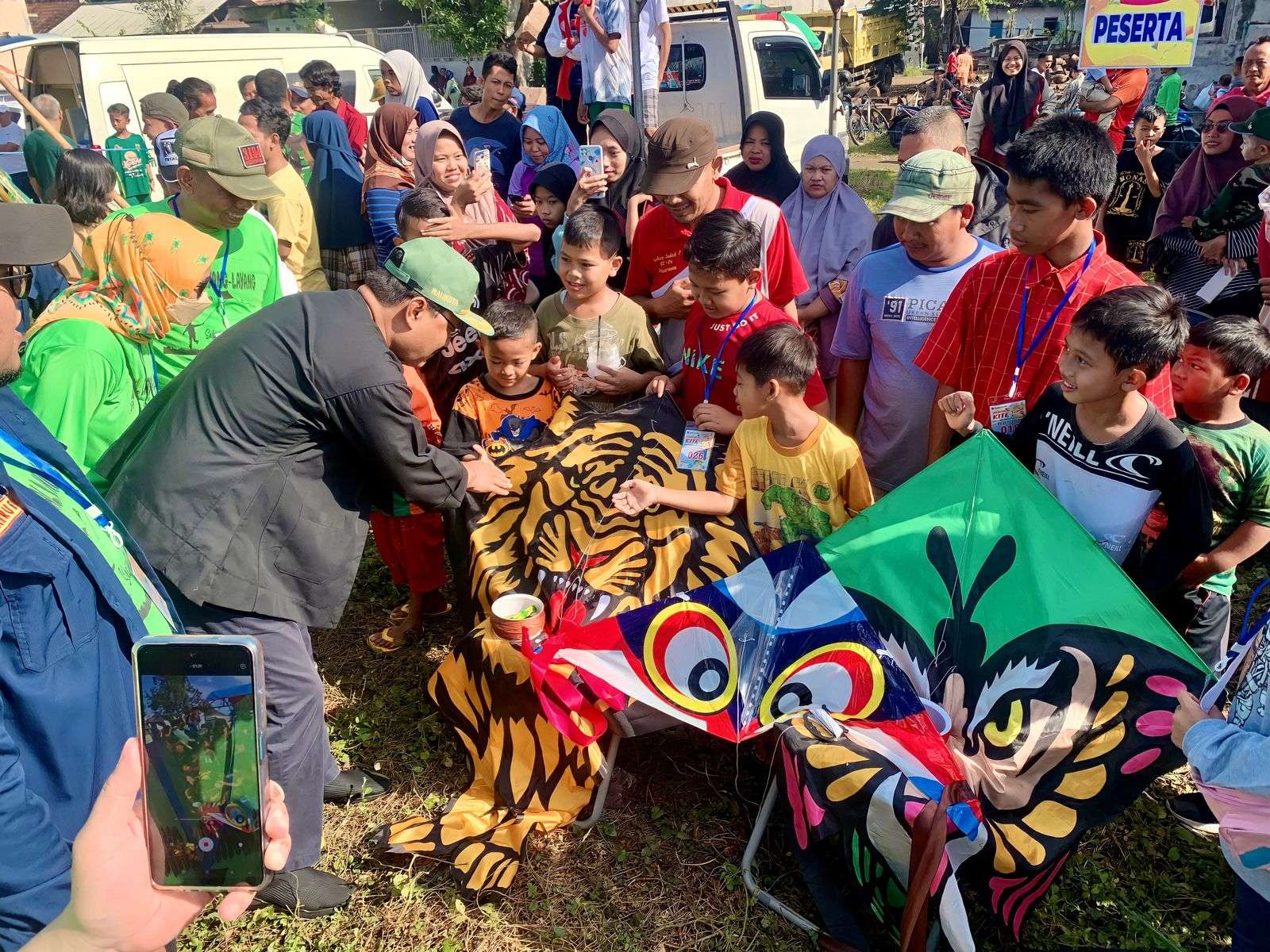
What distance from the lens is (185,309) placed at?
332 centimetres

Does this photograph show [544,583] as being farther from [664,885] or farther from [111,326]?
[111,326]

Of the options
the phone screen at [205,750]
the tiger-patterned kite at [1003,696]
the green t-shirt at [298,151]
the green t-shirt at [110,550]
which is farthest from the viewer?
the green t-shirt at [298,151]

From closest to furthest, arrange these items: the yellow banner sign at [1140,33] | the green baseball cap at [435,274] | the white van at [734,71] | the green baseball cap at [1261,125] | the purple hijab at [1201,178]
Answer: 1. the green baseball cap at [435,274]
2. the green baseball cap at [1261,125]
3. the purple hijab at [1201,178]
4. the yellow banner sign at [1140,33]
5. the white van at [734,71]

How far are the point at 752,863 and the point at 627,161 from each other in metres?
3.54

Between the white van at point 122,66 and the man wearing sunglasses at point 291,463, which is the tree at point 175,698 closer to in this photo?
the man wearing sunglasses at point 291,463

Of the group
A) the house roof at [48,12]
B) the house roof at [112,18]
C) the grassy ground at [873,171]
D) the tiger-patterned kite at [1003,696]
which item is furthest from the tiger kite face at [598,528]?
the house roof at [48,12]

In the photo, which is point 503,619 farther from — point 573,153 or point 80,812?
point 573,153

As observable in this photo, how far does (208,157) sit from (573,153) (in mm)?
2628

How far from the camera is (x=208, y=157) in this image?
3215mm

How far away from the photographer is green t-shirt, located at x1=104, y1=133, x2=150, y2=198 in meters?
7.99

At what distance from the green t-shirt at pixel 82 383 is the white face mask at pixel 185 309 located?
18 centimetres

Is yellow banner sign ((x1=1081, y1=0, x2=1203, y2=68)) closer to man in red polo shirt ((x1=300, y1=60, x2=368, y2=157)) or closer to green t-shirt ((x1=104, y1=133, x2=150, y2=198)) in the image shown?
man in red polo shirt ((x1=300, y1=60, x2=368, y2=157))

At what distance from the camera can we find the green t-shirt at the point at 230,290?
11.2 feet

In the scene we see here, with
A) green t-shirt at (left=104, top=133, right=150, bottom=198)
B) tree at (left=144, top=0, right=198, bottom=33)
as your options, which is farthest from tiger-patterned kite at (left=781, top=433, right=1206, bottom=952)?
tree at (left=144, top=0, right=198, bottom=33)
